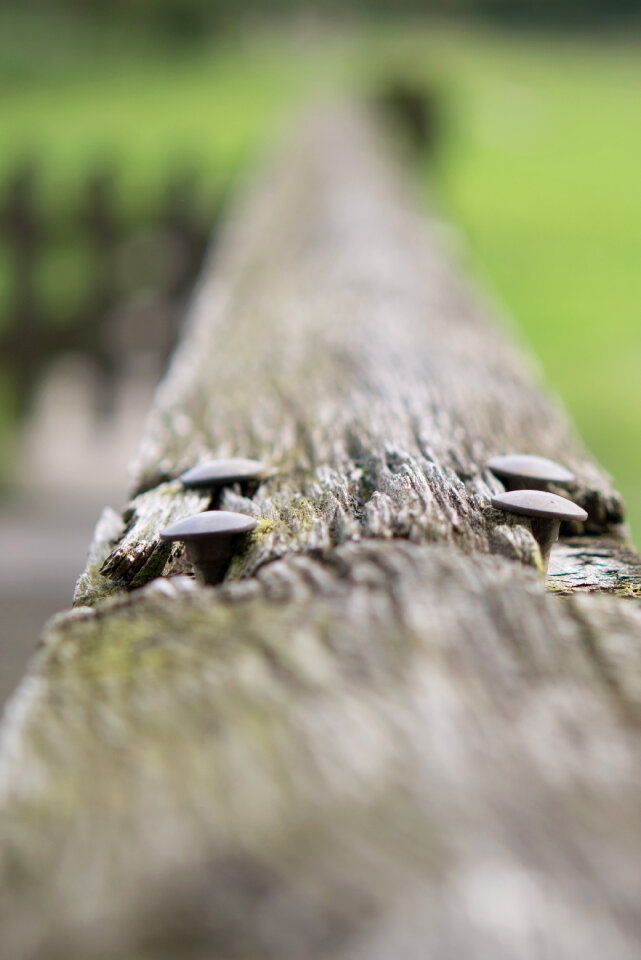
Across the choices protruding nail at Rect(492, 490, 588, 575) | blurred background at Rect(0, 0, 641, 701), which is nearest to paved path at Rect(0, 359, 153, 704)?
blurred background at Rect(0, 0, 641, 701)

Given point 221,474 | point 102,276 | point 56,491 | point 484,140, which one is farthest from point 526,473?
point 484,140

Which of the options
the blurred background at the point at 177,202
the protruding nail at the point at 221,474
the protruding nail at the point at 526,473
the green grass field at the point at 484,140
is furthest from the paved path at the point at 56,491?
the protruding nail at the point at 526,473

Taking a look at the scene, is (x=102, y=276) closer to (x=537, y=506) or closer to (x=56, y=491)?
(x=56, y=491)

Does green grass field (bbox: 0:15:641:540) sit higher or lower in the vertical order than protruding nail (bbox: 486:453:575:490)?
higher

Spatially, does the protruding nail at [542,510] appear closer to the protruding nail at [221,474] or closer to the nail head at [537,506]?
the nail head at [537,506]

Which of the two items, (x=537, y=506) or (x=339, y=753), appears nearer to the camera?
(x=339, y=753)

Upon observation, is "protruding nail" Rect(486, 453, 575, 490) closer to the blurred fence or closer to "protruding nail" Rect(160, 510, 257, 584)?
"protruding nail" Rect(160, 510, 257, 584)

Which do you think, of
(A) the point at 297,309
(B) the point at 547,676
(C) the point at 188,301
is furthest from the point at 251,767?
(C) the point at 188,301
